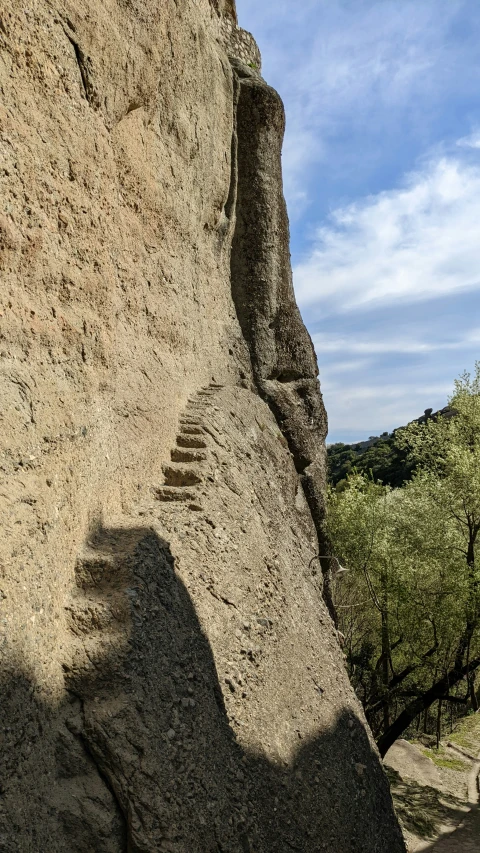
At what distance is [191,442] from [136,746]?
3346 mm

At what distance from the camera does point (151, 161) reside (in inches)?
274

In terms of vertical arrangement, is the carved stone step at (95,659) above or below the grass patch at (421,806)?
above

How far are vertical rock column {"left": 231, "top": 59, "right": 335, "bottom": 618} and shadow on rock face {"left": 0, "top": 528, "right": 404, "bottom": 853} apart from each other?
5945 millimetres

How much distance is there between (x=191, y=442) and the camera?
22.4 feet

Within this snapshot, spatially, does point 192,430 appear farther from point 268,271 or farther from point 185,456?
point 268,271

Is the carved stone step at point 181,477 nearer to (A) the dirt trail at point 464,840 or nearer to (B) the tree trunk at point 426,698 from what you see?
(A) the dirt trail at point 464,840

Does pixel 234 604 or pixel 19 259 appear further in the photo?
pixel 234 604

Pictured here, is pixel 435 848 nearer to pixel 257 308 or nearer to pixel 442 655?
pixel 442 655

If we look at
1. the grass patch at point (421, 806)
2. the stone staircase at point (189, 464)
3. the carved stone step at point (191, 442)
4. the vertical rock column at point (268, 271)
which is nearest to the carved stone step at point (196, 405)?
the stone staircase at point (189, 464)

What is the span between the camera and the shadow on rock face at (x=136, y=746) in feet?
11.3

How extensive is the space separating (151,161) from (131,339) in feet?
6.74

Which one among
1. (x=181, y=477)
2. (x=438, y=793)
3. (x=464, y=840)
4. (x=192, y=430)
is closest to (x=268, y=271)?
(x=192, y=430)

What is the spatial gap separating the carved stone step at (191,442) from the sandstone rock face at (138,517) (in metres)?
0.03

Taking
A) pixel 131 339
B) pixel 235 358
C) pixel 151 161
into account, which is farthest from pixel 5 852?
pixel 235 358
